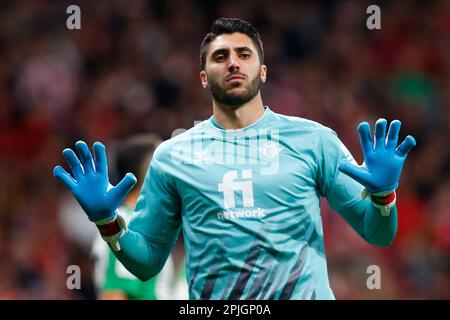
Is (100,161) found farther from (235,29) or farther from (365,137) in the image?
(365,137)

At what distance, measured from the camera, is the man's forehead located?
3.85 m

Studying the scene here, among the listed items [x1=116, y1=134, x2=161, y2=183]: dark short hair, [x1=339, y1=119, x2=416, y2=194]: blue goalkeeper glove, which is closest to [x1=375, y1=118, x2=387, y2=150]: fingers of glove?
[x1=339, y1=119, x2=416, y2=194]: blue goalkeeper glove

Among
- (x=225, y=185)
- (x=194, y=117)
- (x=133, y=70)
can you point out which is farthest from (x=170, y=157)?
(x=133, y=70)

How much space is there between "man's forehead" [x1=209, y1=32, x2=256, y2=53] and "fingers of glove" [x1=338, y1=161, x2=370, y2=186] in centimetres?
67

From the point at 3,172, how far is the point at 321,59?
10.8 feet

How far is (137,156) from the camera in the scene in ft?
17.7

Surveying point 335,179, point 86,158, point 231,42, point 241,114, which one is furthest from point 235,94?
point 86,158

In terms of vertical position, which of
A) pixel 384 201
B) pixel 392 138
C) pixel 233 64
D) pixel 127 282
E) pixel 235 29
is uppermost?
pixel 235 29

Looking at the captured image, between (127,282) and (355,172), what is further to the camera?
(127,282)

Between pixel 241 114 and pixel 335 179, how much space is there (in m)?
0.48

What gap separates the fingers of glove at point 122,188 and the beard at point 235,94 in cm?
49

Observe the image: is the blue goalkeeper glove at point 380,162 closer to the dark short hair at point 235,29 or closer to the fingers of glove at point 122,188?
the dark short hair at point 235,29
